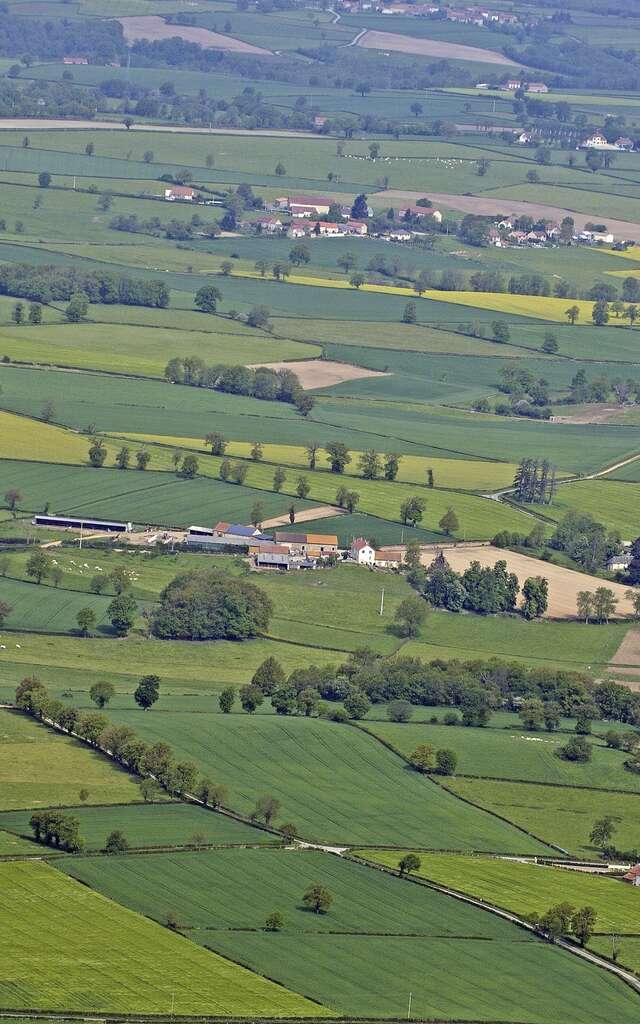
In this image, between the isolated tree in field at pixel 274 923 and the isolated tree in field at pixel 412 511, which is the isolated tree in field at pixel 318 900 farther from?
the isolated tree in field at pixel 412 511

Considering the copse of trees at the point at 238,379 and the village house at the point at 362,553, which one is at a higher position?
the copse of trees at the point at 238,379

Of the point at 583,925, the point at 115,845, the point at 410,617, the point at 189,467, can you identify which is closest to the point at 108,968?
the point at 115,845

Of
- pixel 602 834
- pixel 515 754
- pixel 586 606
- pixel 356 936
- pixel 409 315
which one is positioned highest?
pixel 409 315

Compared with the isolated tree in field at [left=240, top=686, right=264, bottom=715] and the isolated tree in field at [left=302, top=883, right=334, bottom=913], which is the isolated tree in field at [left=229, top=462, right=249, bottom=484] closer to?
the isolated tree in field at [left=240, top=686, right=264, bottom=715]

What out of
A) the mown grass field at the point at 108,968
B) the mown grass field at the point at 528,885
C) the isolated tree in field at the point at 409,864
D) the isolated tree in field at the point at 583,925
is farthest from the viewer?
the isolated tree in field at the point at 409,864

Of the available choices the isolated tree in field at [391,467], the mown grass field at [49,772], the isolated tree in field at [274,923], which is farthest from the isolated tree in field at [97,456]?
the isolated tree in field at [274,923]

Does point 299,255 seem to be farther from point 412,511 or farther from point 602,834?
point 602,834

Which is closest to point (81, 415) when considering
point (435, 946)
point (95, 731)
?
point (95, 731)
